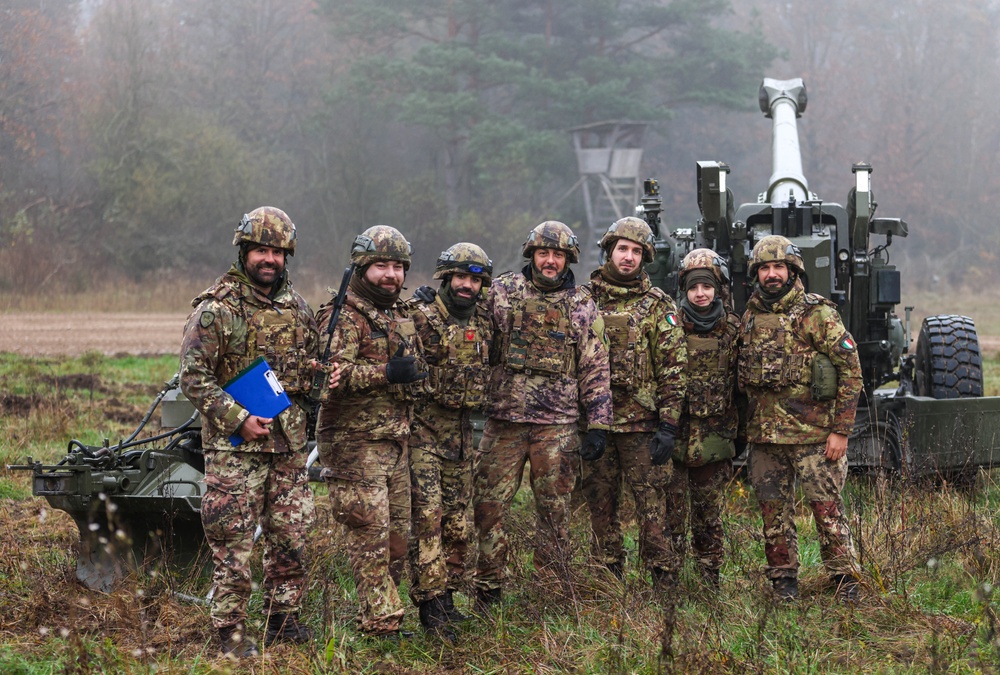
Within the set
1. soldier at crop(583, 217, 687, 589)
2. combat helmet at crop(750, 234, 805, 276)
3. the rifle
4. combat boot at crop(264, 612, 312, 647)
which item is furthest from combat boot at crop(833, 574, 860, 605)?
the rifle

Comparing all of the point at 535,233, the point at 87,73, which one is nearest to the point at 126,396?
the point at 535,233

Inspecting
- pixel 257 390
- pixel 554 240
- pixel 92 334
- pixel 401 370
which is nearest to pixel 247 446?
pixel 257 390

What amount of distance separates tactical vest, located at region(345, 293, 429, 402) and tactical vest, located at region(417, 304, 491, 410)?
166mm

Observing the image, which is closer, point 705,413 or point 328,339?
point 328,339

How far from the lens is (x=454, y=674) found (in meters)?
4.83

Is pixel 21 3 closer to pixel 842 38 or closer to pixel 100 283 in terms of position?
pixel 100 283

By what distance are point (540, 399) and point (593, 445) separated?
0.35 m

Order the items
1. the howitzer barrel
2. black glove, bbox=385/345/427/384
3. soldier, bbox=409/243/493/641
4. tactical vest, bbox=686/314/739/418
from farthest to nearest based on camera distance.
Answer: the howitzer barrel < tactical vest, bbox=686/314/739/418 < soldier, bbox=409/243/493/641 < black glove, bbox=385/345/427/384

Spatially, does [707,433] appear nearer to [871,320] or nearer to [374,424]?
[374,424]

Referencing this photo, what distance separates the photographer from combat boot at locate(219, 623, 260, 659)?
193 inches

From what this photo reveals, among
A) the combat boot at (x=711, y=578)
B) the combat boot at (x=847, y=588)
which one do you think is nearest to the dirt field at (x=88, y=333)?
the combat boot at (x=711, y=578)

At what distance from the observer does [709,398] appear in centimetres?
621

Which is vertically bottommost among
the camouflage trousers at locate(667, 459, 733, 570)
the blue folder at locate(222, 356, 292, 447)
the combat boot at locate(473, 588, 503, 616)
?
the combat boot at locate(473, 588, 503, 616)

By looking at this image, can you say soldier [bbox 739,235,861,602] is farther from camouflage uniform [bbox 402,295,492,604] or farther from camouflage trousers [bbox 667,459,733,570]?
camouflage uniform [bbox 402,295,492,604]
